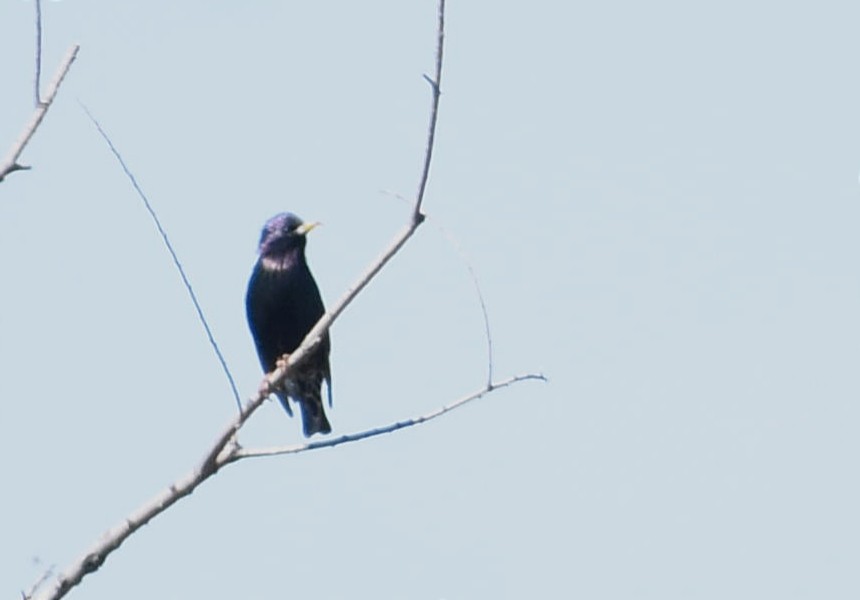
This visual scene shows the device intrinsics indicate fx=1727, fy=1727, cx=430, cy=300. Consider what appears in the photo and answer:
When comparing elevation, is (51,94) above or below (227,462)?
above

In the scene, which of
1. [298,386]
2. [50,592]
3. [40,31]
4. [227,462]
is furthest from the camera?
[298,386]

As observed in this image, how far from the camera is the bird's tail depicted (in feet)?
27.4

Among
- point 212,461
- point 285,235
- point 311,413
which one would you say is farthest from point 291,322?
point 212,461

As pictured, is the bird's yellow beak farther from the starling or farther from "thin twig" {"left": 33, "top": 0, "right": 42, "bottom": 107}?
"thin twig" {"left": 33, "top": 0, "right": 42, "bottom": 107}

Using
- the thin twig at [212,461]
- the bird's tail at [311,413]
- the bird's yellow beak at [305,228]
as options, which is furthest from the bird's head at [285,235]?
the thin twig at [212,461]

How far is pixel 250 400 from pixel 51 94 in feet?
3.80

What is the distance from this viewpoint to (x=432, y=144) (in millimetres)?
4145

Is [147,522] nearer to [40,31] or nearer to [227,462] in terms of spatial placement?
[227,462]

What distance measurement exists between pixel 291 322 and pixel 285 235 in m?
0.57

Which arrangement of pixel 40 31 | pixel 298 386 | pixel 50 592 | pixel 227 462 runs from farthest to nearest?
pixel 298 386
pixel 227 462
pixel 40 31
pixel 50 592

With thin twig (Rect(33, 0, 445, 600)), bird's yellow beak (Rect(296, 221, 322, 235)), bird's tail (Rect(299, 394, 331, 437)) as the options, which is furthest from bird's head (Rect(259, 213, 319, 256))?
thin twig (Rect(33, 0, 445, 600))

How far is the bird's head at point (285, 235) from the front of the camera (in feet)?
28.3

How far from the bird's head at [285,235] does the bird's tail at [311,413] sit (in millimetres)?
783

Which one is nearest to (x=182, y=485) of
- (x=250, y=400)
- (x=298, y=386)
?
(x=250, y=400)
